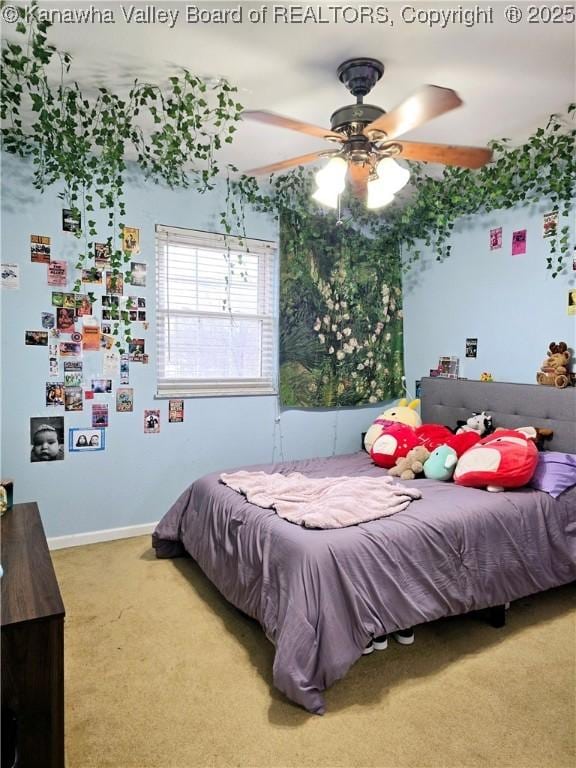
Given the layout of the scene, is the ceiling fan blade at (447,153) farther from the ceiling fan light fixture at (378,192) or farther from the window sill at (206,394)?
the window sill at (206,394)

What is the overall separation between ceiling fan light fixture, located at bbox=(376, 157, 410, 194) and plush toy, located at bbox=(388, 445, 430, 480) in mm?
1606

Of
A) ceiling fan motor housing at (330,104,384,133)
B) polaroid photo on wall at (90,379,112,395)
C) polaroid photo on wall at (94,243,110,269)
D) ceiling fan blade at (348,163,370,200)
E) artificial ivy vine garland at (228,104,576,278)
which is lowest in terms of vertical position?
polaroid photo on wall at (90,379,112,395)

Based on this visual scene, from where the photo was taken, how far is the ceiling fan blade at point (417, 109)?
5.56ft

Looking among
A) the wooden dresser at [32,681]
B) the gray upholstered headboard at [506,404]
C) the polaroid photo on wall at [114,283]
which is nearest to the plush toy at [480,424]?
the gray upholstered headboard at [506,404]

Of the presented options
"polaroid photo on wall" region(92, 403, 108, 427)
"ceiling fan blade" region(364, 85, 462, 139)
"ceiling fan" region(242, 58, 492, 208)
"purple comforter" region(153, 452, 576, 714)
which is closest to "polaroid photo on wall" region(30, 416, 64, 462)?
"polaroid photo on wall" region(92, 403, 108, 427)

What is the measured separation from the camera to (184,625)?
242 centimetres

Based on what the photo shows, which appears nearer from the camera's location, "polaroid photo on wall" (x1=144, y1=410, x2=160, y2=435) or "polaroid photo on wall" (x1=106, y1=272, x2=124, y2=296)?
"polaroid photo on wall" (x1=106, y1=272, x2=124, y2=296)

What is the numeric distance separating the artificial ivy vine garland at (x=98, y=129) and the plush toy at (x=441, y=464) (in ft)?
6.91

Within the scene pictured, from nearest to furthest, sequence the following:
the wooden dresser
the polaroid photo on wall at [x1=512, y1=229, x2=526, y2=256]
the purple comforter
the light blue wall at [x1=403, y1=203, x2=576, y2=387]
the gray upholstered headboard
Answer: the wooden dresser → the purple comforter → the gray upholstered headboard → the light blue wall at [x1=403, y1=203, x2=576, y2=387] → the polaroid photo on wall at [x1=512, y1=229, x2=526, y2=256]

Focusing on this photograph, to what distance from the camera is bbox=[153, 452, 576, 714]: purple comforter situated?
1.88 meters

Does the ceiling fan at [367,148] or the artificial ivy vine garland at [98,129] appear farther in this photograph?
the artificial ivy vine garland at [98,129]

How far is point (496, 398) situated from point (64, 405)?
2886mm

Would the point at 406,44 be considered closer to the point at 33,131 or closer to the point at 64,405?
the point at 33,131

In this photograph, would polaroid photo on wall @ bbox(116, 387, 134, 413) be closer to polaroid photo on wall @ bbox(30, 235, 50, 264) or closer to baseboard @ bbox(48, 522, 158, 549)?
baseboard @ bbox(48, 522, 158, 549)
